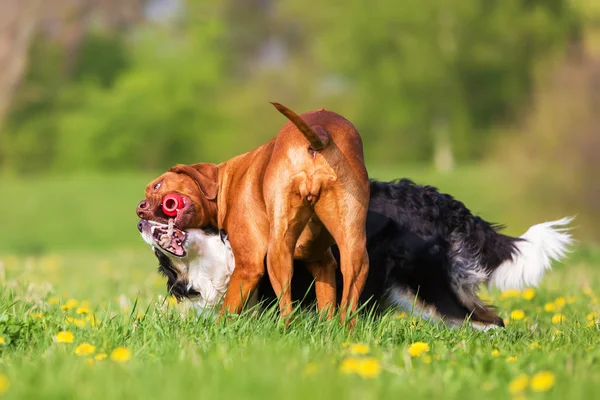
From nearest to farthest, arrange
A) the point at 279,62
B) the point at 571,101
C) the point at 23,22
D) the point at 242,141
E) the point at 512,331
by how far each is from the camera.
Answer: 1. the point at 512,331
2. the point at 571,101
3. the point at 23,22
4. the point at 242,141
5. the point at 279,62

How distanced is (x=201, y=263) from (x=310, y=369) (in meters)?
1.91

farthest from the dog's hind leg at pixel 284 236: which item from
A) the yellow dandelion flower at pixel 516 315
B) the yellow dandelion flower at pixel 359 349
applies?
the yellow dandelion flower at pixel 516 315

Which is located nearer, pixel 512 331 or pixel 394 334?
pixel 394 334

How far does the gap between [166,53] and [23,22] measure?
12.5 meters

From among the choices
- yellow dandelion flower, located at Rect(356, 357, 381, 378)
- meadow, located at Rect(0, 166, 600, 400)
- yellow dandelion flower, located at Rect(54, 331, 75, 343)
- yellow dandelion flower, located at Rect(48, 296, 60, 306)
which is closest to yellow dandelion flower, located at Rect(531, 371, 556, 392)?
meadow, located at Rect(0, 166, 600, 400)

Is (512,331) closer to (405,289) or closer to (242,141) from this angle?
(405,289)

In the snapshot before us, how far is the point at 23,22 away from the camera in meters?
30.1

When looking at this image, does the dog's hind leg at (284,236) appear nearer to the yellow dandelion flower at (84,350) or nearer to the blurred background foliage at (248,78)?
the yellow dandelion flower at (84,350)

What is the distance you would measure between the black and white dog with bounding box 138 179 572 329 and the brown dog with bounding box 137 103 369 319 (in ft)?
0.70

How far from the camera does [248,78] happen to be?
45.1 m

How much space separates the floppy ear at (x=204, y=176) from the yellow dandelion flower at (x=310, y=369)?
6.14ft

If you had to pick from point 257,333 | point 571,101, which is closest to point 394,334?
point 257,333

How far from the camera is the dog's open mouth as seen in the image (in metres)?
4.70

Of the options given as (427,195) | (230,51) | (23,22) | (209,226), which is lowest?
(209,226)
